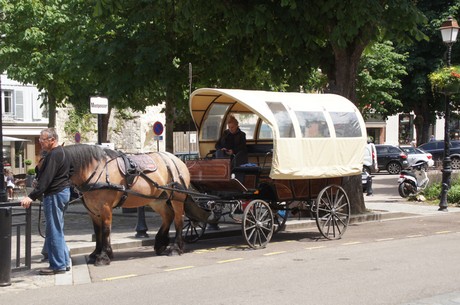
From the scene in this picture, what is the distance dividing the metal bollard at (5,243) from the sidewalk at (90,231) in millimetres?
153

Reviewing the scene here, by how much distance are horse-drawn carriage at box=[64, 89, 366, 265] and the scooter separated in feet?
31.4

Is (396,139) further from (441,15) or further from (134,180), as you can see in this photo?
(134,180)

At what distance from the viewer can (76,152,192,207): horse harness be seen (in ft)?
32.7

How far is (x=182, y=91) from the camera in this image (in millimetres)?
18406

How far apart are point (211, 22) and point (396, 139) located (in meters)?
52.7

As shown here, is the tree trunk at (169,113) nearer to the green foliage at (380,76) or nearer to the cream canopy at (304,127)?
the cream canopy at (304,127)

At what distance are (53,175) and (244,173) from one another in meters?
3.90

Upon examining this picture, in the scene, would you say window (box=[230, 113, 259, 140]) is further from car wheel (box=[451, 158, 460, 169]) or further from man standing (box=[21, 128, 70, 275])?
car wheel (box=[451, 158, 460, 169])

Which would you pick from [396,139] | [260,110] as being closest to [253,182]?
[260,110]

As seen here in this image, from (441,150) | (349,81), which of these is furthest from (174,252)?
(441,150)

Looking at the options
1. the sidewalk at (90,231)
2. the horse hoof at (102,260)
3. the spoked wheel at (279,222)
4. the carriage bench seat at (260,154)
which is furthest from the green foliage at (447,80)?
the horse hoof at (102,260)

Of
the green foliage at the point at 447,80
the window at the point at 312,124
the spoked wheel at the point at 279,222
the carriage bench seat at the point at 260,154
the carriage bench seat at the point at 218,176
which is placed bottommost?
the spoked wheel at the point at 279,222

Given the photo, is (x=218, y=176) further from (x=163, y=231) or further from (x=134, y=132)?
(x=134, y=132)

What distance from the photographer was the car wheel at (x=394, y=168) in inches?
1566
